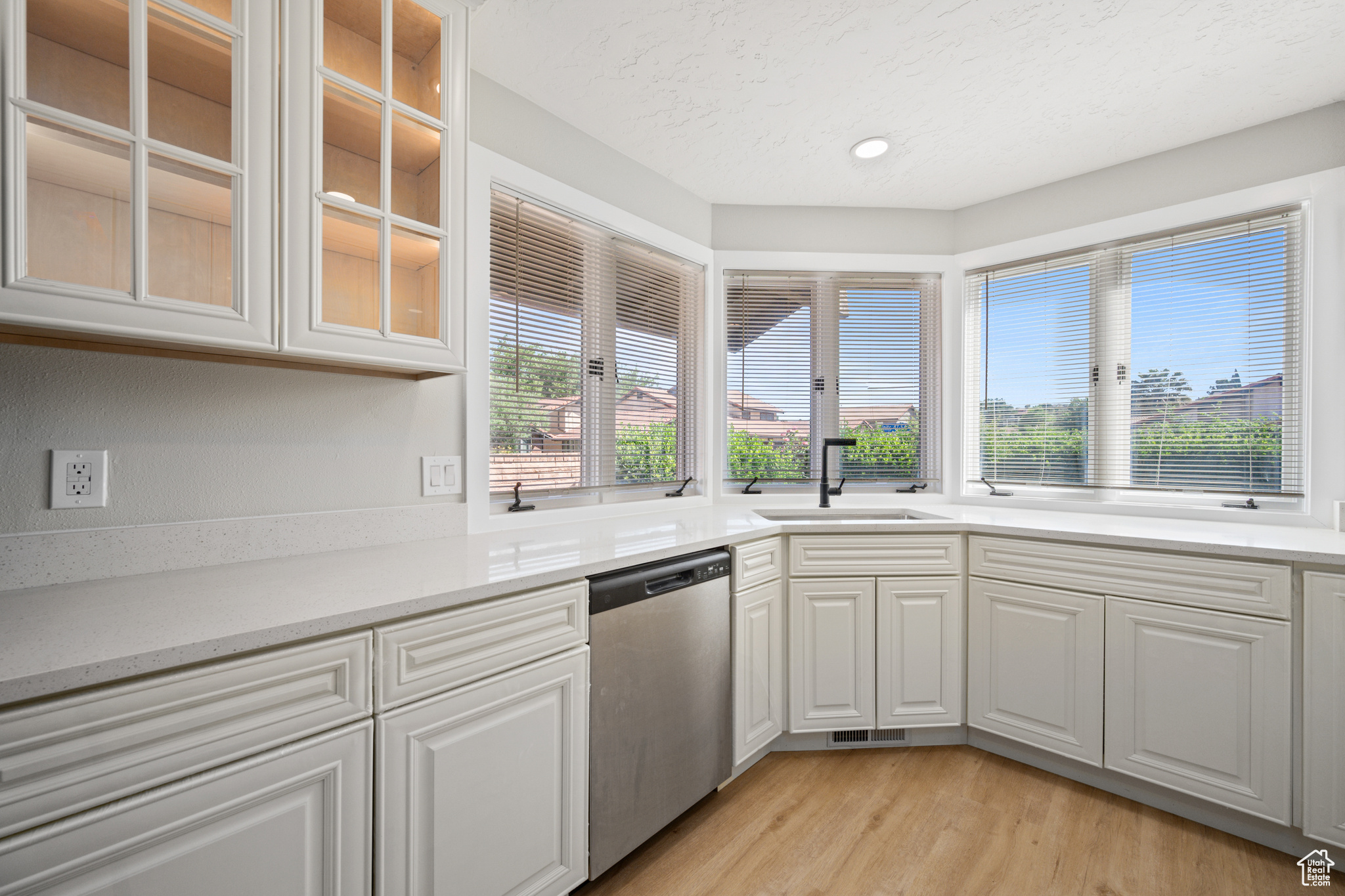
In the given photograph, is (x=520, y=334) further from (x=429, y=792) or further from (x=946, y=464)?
(x=946, y=464)

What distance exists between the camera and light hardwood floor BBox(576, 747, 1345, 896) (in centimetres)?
157

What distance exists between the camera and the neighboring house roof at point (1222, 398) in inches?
86.0

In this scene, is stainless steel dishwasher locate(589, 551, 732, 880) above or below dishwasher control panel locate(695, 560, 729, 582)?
below

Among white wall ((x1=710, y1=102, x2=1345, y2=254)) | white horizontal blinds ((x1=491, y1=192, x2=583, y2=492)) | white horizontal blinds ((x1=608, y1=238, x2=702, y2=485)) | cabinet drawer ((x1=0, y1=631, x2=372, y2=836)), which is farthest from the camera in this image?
white horizontal blinds ((x1=608, y1=238, x2=702, y2=485))

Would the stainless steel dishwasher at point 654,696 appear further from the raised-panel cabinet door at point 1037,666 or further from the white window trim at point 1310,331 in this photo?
the white window trim at point 1310,331

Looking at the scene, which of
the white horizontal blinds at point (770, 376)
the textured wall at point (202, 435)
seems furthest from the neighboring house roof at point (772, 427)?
the textured wall at point (202, 435)

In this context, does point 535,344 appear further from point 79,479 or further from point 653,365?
point 79,479

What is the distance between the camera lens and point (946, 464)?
9.68 ft

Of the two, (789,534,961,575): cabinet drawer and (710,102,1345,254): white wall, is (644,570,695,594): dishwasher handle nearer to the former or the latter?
(789,534,961,575): cabinet drawer

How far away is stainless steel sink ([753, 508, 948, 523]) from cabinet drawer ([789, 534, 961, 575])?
0.30 meters

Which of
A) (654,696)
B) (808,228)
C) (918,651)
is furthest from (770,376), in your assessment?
(654,696)

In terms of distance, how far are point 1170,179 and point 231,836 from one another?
3.63m

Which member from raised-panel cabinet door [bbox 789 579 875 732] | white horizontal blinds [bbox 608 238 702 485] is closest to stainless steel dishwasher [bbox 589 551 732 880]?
raised-panel cabinet door [bbox 789 579 875 732]

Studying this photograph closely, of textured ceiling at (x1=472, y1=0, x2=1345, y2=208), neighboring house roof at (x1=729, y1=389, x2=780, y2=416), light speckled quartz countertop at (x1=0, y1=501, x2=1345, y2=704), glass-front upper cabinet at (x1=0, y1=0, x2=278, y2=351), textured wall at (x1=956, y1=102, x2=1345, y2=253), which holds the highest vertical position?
textured ceiling at (x1=472, y1=0, x2=1345, y2=208)
